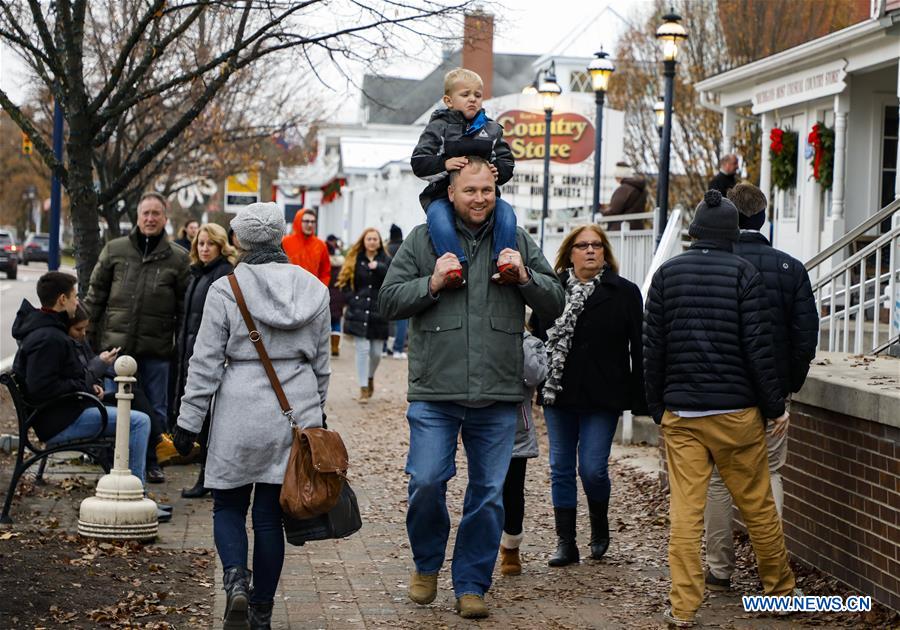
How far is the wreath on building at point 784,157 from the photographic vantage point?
1966 centimetres

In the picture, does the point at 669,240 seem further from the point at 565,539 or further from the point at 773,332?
the point at 773,332

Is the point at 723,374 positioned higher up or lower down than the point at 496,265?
lower down

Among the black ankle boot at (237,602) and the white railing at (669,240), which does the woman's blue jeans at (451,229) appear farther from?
the white railing at (669,240)

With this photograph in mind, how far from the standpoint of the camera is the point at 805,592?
278 inches

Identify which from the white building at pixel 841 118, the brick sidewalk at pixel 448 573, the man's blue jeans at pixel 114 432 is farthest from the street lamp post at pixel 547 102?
the man's blue jeans at pixel 114 432

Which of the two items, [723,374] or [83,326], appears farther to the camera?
[83,326]

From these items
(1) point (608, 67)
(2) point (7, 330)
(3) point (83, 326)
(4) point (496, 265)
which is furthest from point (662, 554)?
(2) point (7, 330)

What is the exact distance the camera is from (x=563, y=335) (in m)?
7.84

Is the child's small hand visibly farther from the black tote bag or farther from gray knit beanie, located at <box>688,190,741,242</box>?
the black tote bag

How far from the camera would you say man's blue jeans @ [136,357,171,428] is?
33.4 ft

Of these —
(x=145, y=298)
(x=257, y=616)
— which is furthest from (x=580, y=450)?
(x=145, y=298)

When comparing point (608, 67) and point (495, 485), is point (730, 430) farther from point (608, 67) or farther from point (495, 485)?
point (608, 67)

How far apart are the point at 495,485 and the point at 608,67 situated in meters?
16.5

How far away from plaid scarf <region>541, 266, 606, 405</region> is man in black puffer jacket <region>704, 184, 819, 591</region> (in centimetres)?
104
